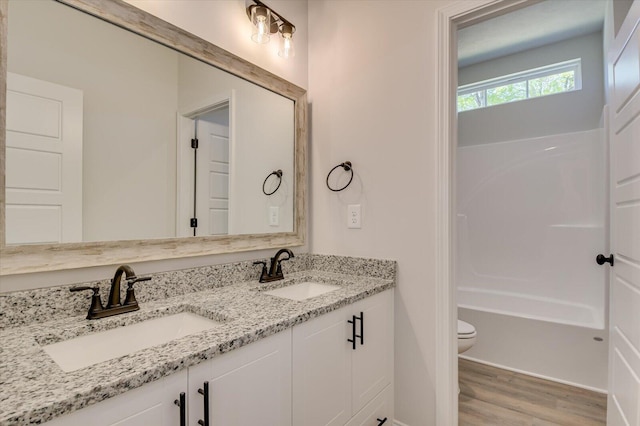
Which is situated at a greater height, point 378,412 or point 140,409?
point 140,409

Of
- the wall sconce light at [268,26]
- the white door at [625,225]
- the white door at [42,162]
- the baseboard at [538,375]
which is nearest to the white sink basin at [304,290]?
the white door at [42,162]

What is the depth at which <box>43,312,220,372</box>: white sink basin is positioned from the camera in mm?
895

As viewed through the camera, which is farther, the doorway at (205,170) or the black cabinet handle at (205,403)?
the doorway at (205,170)

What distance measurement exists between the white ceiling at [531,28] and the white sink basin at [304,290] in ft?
7.09

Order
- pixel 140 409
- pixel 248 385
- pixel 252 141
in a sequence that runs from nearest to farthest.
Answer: pixel 140 409
pixel 248 385
pixel 252 141

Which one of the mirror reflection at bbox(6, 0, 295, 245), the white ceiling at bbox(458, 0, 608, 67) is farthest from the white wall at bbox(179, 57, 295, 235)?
the white ceiling at bbox(458, 0, 608, 67)

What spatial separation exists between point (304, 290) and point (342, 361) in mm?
492

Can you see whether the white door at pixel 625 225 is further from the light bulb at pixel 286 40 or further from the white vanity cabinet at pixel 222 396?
the light bulb at pixel 286 40

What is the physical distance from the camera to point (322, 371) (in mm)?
1195

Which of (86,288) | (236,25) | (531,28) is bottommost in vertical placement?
(86,288)

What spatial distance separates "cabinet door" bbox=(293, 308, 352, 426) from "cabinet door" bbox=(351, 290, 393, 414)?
65 mm

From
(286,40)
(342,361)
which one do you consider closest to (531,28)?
(286,40)

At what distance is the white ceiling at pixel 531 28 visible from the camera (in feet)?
7.85

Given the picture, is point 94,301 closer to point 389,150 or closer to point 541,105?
point 389,150
